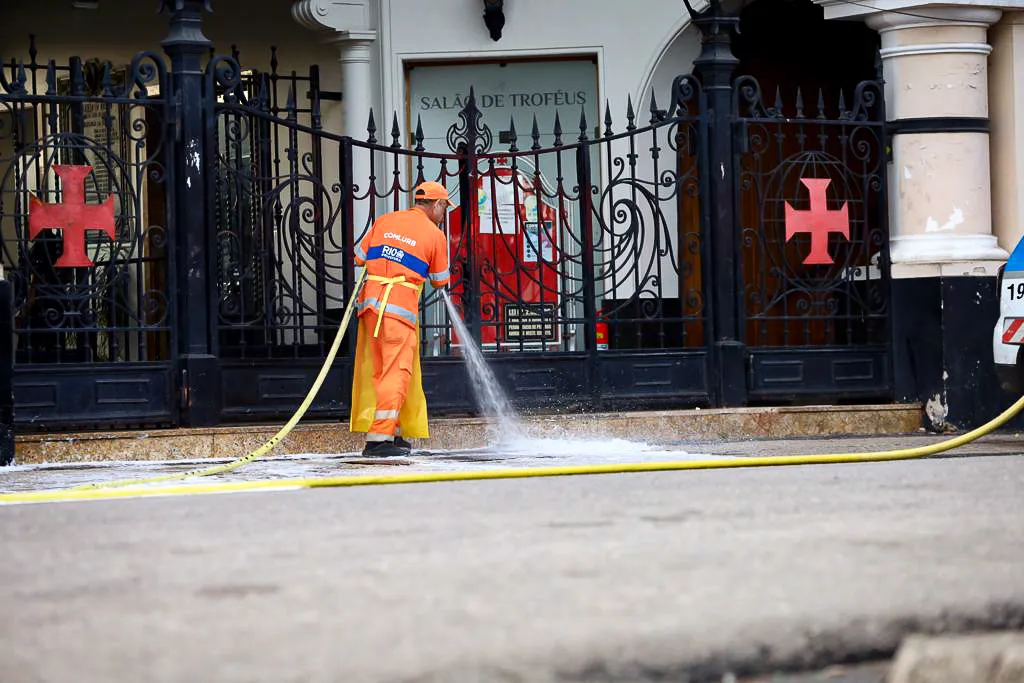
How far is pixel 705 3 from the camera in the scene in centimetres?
1584

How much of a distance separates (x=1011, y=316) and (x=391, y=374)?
14.5 feet

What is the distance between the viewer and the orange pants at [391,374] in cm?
1151

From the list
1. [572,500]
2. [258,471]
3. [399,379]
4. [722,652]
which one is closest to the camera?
[722,652]

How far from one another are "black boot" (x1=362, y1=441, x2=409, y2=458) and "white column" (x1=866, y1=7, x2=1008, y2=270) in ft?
15.4

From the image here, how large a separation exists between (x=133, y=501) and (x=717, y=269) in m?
6.39

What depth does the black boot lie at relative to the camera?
457 inches

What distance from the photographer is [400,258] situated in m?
11.7

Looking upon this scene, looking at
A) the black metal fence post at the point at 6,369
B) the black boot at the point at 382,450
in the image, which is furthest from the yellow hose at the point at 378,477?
the black metal fence post at the point at 6,369

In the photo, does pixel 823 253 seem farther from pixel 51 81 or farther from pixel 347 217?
pixel 51 81

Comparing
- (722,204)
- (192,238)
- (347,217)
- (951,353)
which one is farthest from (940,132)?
(192,238)

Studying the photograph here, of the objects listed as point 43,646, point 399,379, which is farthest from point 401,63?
point 43,646

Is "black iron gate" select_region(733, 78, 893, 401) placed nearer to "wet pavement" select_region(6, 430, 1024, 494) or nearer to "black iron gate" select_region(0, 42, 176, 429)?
"wet pavement" select_region(6, 430, 1024, 494)

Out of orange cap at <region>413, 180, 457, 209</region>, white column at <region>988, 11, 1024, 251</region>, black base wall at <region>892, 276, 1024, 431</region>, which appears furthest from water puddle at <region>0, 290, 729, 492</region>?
white column at <region>988, 11, 1024, 251</region>

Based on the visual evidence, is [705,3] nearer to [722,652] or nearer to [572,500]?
[572,500]
